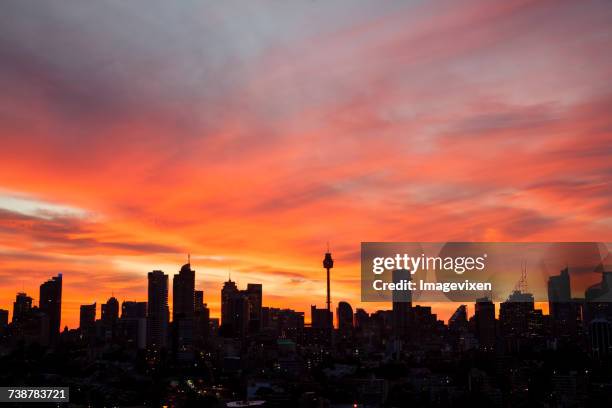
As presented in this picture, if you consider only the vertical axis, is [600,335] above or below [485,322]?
below

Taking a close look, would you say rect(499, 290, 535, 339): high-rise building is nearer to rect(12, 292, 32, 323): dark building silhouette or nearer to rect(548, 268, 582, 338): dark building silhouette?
rect(548, 268, 582, 338): dark building silhouette

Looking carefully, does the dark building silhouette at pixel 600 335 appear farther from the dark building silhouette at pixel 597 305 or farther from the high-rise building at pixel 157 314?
the high-rise building at pixel 157 314

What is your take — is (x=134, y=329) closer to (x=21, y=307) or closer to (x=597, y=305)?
(x=21, y=307)

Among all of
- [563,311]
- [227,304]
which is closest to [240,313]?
[227,304]

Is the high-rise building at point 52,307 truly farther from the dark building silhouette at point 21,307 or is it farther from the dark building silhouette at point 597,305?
the dark building silhouette at point 597,305

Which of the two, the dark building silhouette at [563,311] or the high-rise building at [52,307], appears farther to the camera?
the high-rise building at [52,307]

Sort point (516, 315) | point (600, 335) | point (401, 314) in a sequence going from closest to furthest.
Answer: point (600, 335) < point (516, 315) < point (401, 314)

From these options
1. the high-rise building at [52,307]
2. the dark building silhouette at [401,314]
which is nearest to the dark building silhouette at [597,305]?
the dark building silhouette at [401,314]

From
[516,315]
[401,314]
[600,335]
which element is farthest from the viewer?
[401,314]
